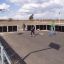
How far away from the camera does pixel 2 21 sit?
2953 inches

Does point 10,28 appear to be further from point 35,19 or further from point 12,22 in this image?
point 35,19

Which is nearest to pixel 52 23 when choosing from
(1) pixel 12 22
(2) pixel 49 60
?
(1) pixel 12 22

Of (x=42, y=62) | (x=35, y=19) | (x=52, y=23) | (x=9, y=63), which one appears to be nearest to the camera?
(x=9, y=63)

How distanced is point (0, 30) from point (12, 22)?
3.97 metres

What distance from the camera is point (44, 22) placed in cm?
7806

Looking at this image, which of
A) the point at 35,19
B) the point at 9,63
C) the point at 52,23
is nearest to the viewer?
the point at 9,63

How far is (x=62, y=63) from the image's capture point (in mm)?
16750

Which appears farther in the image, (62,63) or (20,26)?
(20,26)

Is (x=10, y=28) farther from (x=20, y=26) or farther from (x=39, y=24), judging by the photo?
(x=39, y=24)

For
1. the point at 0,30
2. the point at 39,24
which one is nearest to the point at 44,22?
the point at 39,24

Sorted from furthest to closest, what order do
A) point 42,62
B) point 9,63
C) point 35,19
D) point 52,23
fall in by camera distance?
1. point 35,19
2. point 52,23
3. point 42,62
4. point 9,63

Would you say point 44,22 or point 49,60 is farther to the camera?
point 44,22

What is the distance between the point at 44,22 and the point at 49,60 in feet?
199

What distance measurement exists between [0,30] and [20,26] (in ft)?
17.3
